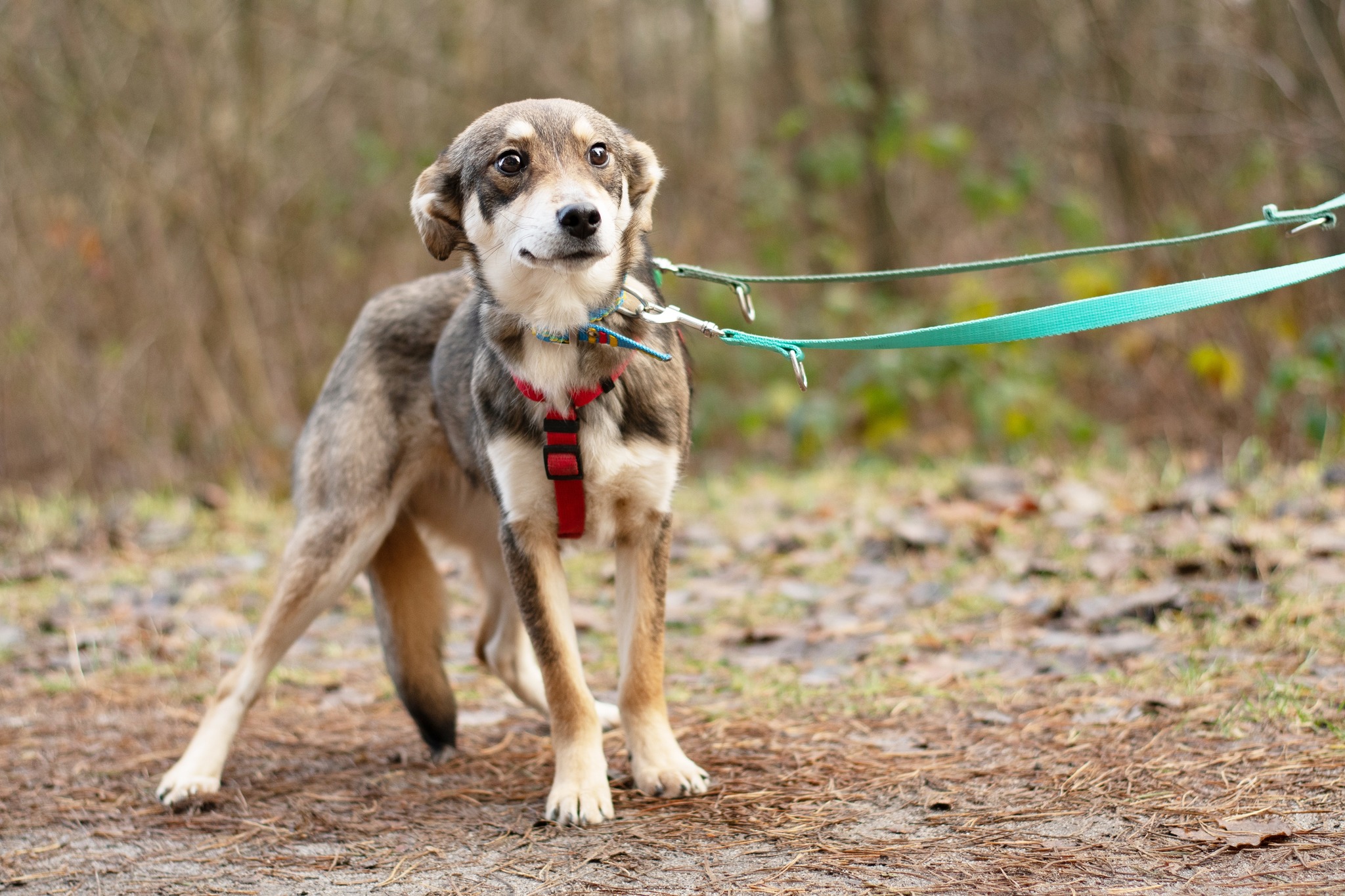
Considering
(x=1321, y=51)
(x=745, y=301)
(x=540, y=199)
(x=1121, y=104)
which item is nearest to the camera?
(x=540, y=199)

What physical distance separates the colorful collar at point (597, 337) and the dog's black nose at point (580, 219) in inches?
10.9

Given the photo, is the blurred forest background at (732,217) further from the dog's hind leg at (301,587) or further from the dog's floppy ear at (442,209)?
the dog's floppy ear at (442,209)

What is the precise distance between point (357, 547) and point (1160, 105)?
8.39 metres

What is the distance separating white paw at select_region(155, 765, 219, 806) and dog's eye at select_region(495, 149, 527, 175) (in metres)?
1.90

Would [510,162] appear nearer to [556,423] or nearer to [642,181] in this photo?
[642,181]

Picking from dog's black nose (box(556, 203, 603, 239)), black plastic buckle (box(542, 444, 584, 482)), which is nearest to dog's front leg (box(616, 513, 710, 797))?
black plastic buckle (box(542, 444, 584, 482))

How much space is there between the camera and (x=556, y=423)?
122 inches

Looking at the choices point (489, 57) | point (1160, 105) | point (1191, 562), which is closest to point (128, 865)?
point (1191, 562)

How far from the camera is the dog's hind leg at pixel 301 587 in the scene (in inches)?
145

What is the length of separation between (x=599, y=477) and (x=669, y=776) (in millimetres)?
798

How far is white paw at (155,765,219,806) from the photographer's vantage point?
11.0ft

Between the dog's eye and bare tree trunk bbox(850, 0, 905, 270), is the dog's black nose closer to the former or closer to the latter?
the dog's eye

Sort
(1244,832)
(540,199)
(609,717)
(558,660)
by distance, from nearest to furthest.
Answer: (1244,832) → (540,199) → (558,660) → (609,717)

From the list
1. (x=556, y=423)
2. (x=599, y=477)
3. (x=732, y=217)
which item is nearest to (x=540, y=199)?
(x=556, y=423)
